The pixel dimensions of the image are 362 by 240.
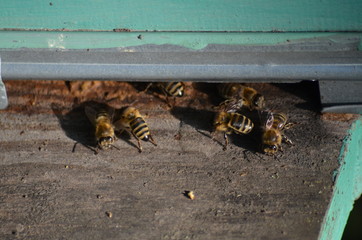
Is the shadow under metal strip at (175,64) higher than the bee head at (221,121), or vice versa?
the shadow under metal strip at (175,64)

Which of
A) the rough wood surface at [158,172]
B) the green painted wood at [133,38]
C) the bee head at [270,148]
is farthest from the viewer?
the bee head at [270,148]

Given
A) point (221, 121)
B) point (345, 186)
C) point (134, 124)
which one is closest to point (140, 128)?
point (134, 124)

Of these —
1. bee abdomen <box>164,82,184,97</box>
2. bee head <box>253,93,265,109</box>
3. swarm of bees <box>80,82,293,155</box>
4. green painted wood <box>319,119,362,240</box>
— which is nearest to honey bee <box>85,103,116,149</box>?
swarm of bees <box>80,82,293,155</box>

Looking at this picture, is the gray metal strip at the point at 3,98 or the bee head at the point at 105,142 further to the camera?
the gray metal strip at the point at 3,98

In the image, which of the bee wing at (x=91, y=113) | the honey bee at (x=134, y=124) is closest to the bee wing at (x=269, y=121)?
the honey bee at (x=134, y=124)

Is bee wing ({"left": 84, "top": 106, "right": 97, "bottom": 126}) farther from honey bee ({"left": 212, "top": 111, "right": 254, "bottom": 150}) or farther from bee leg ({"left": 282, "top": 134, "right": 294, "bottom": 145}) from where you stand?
bee leg ({"left": 282, "top": 134, "right": 294, "bottom": 145})

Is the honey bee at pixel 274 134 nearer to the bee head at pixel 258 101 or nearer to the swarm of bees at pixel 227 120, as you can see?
the swarm of bees at pixel 227 120

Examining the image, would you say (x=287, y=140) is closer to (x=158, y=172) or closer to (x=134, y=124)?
(x=158, y=172)

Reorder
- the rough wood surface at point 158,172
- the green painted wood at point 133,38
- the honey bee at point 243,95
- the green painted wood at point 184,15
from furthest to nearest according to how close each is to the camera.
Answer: the honey bee at point 243,95
the green painted wood at point 133,38
the rough wood surface at point 158,172
the green painted wood at point 184,15
